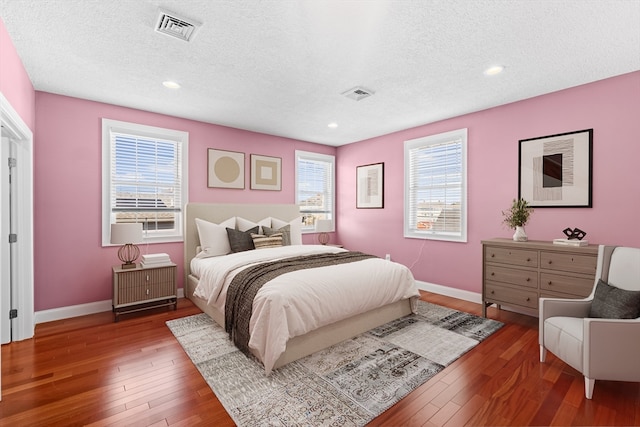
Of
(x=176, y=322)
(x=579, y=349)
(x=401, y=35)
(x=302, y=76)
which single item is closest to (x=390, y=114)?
(x=302, y=76)

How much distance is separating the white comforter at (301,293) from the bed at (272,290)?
11 mm

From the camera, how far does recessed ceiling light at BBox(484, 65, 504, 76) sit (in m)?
2.82

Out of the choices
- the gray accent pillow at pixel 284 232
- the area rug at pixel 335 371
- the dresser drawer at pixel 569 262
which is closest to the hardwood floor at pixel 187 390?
the area rug at pixel 335 371

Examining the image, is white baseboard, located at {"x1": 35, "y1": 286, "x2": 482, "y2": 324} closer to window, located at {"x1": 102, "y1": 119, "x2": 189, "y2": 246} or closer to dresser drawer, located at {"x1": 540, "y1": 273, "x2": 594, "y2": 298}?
window, located at {"x1": 102, "y1": 119, "x2": 189, "y2": 246}

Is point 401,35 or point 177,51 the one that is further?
point 177,51

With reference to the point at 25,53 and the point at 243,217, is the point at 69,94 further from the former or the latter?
the point at 243,217

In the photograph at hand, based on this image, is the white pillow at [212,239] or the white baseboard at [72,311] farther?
the white pillow at [212,239]

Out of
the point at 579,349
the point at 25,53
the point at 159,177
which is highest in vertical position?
the point at 25,53

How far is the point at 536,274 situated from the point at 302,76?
10.5ft

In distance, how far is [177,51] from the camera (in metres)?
2.55

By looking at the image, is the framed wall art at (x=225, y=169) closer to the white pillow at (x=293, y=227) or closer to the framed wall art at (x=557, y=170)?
the white pillow at (x=293, y=227)

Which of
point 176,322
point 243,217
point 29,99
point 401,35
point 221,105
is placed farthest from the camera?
point 243,217

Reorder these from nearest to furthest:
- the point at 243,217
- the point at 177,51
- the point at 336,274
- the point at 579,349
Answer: the point at 579,349 < the point at 177,51 < the point at 336,274 < the point at 243,217

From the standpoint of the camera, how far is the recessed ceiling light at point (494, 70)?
2.82 m
